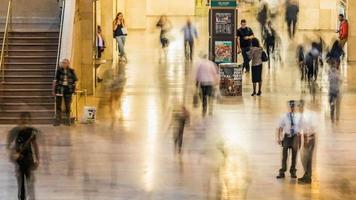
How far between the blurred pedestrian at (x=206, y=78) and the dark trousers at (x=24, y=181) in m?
9.88

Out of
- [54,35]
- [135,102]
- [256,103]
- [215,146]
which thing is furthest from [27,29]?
[215,146]

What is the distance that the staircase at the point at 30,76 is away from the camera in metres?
25.7

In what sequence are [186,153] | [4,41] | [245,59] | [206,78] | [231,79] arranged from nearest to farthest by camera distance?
1. [186,153]
2. [206,78]
3. [4,41]
4. [231,79]
5. [245,59]

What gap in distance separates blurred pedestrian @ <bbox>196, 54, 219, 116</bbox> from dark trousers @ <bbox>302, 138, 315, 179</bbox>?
24.5 feet

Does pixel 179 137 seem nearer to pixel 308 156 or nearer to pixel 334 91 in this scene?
pixel 308 156

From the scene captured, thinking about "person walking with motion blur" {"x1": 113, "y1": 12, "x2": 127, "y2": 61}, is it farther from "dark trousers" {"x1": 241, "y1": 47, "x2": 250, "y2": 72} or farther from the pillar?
the pillar

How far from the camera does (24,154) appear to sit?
53.2 feet

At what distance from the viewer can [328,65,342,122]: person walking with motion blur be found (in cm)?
2505

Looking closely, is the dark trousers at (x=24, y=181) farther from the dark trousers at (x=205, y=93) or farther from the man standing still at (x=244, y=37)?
the man standing still at (x=244, y=37)

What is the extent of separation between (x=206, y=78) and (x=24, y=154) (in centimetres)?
1039

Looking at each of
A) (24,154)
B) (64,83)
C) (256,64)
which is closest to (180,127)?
(64,83)

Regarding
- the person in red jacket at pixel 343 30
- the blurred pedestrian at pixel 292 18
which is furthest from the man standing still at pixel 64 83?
the blurred pedestrian at pixel 292 18

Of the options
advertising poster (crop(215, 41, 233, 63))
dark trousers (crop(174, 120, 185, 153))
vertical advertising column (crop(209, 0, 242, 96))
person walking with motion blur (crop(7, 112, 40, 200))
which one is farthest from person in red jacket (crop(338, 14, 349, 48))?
person walking with motion blur (crop(7, 112, 40, 200))

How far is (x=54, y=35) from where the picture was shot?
2898cm
